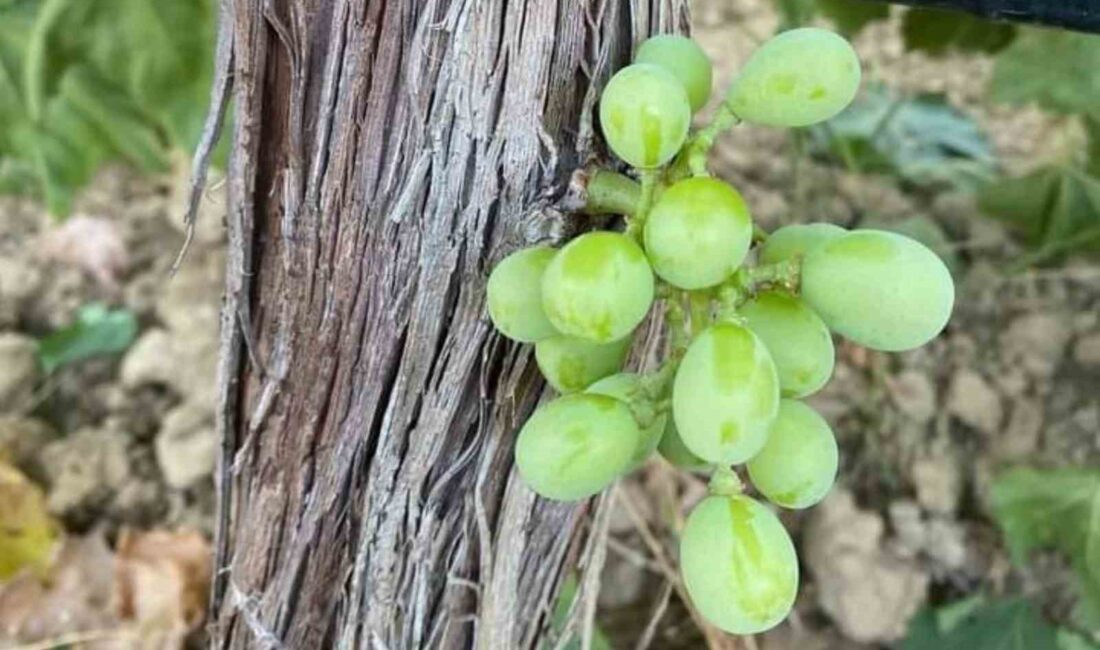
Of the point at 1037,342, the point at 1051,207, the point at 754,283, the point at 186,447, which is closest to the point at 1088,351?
the point at 1037,342

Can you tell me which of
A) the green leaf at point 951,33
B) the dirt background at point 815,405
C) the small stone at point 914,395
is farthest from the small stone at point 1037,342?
the green leaf at point 951,33

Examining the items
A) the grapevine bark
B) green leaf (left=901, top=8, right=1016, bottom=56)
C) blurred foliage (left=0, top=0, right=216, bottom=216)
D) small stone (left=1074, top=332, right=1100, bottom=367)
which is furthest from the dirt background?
the grapevine bark

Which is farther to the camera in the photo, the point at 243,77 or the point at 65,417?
the point at 65,417

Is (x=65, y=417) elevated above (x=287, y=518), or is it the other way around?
(x=287, y=518)

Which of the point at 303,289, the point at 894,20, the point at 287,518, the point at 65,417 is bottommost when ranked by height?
the point at 65,417

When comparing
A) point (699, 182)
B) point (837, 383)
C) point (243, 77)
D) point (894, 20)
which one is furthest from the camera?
point (894, 20)

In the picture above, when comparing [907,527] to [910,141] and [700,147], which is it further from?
[700,147]

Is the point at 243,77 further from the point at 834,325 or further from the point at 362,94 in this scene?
the point at 834,325

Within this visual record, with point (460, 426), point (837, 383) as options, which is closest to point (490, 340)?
point (460, 426)
